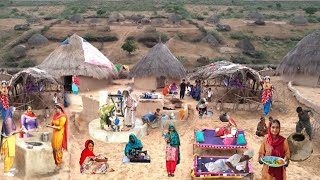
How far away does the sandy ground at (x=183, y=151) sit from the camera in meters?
10.3

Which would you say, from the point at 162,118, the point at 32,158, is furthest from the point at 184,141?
the point at 32,158

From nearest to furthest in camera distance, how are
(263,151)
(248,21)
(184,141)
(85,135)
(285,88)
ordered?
(263,151) < (184,141) < (85,135) < (285,88) < (248,21)

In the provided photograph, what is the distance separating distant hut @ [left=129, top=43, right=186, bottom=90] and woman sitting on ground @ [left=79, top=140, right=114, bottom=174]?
30.2ft

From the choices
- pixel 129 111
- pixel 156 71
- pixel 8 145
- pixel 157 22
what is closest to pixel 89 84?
pixel 156 71

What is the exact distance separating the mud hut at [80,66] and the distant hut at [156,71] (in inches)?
55.9

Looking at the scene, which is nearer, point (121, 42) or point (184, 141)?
point (184, 141)

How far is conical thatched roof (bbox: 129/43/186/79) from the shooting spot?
19.4 metres

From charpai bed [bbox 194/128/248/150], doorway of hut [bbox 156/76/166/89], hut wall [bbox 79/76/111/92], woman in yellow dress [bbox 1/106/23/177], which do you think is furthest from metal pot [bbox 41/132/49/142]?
doorway of hut [bbox 156/76/166/89]

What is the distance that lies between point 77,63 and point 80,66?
0.27m

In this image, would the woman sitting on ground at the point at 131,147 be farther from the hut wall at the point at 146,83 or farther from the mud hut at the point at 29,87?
the hut wall at the point at 146,83

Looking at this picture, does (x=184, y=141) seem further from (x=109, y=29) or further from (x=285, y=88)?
(x=109, y=29)

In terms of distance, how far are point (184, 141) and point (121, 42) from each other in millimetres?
24017

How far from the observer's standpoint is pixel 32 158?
9.75 m

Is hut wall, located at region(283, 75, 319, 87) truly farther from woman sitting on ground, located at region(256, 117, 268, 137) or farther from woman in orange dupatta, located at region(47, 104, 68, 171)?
woman in orange dupatta, located at region(47, 104, 68, 171)
